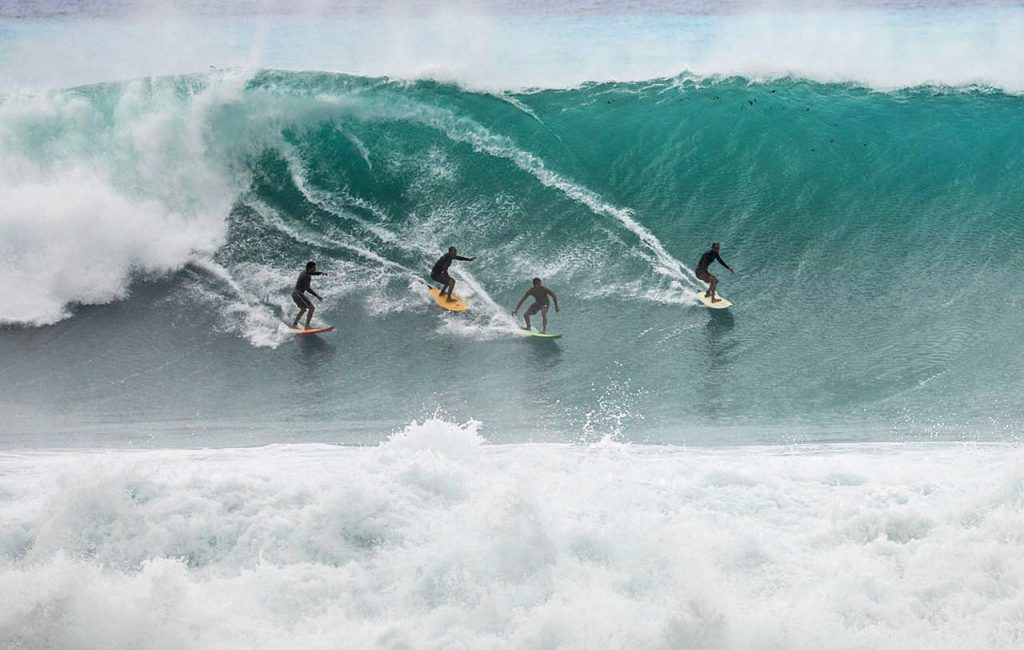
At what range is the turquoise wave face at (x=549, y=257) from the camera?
10547 mm

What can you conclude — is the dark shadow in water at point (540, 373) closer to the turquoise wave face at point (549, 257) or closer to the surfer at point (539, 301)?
the turquoise wave face at point (549, 257)

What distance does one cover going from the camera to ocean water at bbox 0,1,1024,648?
694 cm

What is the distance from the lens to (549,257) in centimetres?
1395

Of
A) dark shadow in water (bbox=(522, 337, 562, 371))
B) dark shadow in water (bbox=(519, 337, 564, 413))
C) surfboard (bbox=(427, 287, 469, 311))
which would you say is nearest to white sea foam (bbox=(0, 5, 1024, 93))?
surfboard (bbox=(427, 287, 469, 311))

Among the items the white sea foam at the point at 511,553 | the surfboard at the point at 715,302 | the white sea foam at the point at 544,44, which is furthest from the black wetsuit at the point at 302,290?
the white sea foam at the point at 544,44

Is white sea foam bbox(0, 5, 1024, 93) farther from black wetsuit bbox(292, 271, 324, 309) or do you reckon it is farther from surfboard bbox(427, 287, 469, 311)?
black wetsuit bbox(292, 271, 324, 309)

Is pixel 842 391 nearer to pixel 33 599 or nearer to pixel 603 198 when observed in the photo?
pixel 603 198

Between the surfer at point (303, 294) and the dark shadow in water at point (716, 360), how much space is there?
4849 millimetres

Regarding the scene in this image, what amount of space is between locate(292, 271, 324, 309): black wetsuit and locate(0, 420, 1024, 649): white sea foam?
412 cm

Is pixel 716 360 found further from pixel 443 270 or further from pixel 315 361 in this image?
pixel 315 361

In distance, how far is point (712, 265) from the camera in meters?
13.6

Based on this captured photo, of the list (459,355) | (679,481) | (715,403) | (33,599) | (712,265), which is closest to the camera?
(33,599)

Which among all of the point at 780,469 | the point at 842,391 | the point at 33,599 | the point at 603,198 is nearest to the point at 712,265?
the point at 603,198

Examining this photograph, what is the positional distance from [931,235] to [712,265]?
3.23 m
